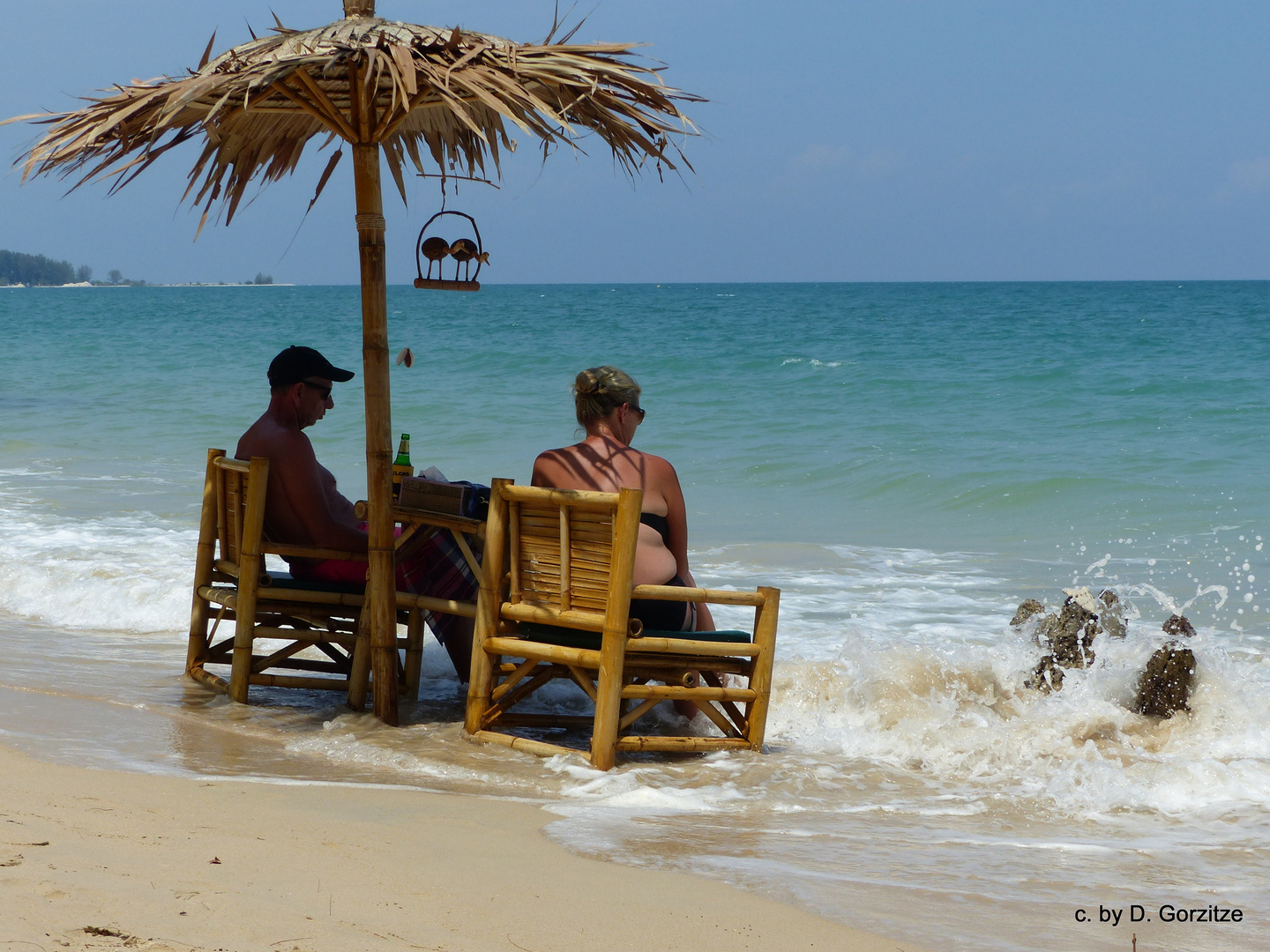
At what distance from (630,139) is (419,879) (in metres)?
2.56

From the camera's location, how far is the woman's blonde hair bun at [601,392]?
4062mm

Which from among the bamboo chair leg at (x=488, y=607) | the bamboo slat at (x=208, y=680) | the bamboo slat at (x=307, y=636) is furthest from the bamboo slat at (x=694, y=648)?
the bamboo slat at (x=208, y=680)

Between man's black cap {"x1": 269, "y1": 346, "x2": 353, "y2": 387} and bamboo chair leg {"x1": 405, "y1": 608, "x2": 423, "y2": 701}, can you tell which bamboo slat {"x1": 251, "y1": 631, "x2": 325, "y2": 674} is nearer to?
bamboo chair leg {"x1": 405, "y1": 608, "x2": 423, "y2": 701}

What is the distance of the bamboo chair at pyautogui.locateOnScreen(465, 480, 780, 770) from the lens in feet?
12.0

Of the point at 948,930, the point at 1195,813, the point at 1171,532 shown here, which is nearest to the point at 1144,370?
the point at 1171,532

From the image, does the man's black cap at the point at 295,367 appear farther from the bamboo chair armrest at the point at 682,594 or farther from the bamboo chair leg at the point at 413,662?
the bamboo chair armrest at the point at 682,594

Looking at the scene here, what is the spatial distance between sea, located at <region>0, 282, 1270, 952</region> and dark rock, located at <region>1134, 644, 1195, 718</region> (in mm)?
50

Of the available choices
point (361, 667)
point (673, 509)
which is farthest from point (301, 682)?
point (673, 509)

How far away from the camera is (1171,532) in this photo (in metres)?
8.65

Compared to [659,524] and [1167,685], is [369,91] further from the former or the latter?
[1167,685]

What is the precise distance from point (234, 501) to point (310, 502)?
325 mm

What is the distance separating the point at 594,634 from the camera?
12.7 feet

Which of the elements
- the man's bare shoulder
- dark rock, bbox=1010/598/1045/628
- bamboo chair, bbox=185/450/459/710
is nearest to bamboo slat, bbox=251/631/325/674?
bamboo chair, bbox=185/450/459/710

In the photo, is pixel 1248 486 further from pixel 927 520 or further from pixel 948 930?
pixel 948 930
